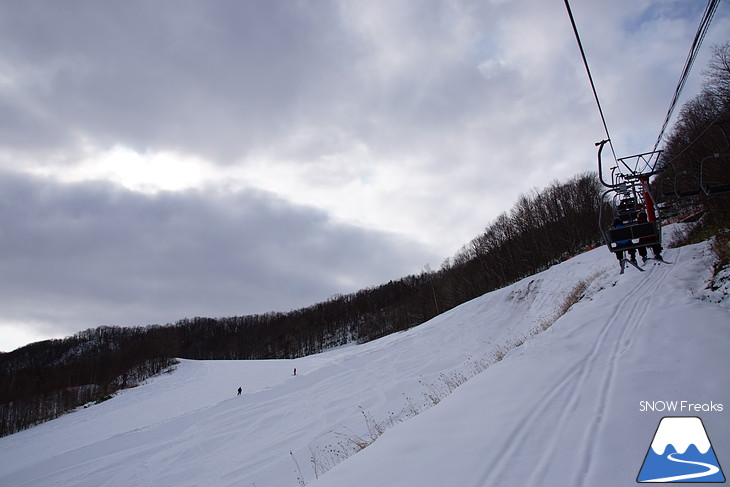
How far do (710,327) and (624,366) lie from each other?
2560mm

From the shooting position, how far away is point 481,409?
536 cm

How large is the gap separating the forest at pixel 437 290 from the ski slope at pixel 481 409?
3.80m

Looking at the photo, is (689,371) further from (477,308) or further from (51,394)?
(51,394)

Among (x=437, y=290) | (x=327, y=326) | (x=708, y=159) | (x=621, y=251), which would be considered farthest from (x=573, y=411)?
(x=327, y=326)

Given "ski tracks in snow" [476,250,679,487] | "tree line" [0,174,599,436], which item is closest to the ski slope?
"ski tracks in snow" [476,250,679,487]

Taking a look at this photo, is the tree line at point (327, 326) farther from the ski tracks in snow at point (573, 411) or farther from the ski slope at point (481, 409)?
the ski tracks in snow at point (573, 411)

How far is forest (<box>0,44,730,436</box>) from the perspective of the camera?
2211 cm

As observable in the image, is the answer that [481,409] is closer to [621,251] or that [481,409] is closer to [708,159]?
[621,251]

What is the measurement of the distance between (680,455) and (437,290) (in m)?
62.3

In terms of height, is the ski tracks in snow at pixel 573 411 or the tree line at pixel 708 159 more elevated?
the tree line at pixel 708 159

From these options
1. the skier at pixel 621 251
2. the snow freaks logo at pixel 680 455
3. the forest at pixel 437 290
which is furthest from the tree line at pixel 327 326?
the snow freaks logo at pixel 680 455

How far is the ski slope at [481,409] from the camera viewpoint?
395cm

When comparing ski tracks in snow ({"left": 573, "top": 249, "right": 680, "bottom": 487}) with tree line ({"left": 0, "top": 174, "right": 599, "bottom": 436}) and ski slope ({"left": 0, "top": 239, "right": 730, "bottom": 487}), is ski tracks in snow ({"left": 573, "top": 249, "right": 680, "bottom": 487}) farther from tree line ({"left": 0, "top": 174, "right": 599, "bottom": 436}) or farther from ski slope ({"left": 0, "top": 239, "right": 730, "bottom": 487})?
tree line ({"left": 0, "top": 174, "right": 599, "bottom": 436})

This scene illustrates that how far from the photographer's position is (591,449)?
12.3 ft
